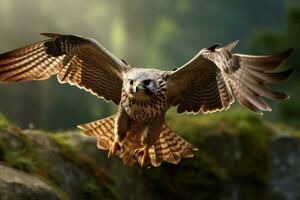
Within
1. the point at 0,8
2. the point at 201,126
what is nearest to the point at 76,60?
the point at 201,126

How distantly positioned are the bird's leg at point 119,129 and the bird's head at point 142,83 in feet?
1.17

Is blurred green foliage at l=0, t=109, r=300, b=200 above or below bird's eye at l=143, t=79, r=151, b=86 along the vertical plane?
below

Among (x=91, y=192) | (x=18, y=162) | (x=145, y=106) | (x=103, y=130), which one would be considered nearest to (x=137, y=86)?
(x=145, y=106)

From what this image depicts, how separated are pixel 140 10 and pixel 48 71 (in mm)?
37008

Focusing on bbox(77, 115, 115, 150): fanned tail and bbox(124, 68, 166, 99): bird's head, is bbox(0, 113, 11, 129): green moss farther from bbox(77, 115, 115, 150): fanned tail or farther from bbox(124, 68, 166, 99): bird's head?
bbox(124, 68, 166, 99): bird's head

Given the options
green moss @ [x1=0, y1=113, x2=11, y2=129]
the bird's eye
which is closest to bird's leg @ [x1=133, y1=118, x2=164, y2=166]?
the bird's eye

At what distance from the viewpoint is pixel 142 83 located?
5.89 meters

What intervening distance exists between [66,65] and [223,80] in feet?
5.53

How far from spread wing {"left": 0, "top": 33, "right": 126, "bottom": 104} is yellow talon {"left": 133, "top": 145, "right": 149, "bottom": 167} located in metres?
0.72

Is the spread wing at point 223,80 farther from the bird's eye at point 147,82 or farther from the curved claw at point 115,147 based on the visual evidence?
the curved claw at point 115,147

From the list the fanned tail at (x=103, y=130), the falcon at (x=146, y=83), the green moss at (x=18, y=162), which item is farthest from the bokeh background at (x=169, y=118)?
the falcon at (x=146, y=83)

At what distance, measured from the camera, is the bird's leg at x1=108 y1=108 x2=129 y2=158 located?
6.34 meters

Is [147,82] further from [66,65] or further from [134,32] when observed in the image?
[134,32]

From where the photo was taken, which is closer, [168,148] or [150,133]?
[150,133]
